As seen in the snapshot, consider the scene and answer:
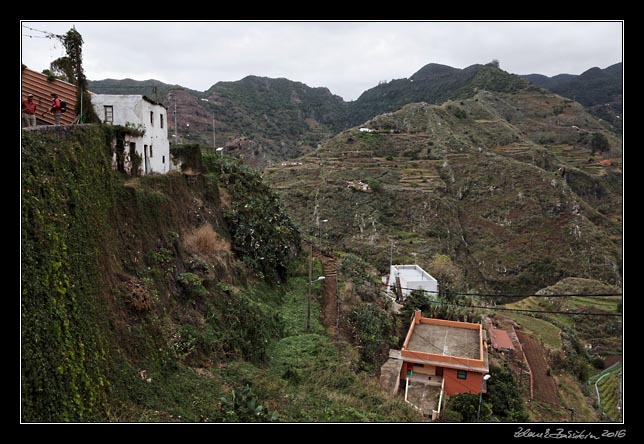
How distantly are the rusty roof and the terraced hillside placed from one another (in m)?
32.7

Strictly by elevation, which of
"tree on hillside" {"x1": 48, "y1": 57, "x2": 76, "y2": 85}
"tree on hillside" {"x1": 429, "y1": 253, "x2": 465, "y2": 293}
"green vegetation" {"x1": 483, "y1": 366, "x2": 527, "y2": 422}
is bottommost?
"green vegetation" {"x1": 483, "y1": 366, "x2": 527, "y2": 422}

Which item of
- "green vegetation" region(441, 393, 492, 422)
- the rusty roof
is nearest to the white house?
the rusty roof

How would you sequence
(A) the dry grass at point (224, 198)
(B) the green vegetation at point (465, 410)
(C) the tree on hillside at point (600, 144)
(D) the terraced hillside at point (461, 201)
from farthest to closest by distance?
(C) the tree on hillside at point (600, 144) → (D) the terraced hillside at point (461, 201) → (A) the dry grass at point (224, 198) → (B) the green vegetation at point (465, 410)

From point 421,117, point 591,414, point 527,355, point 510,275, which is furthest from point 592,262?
point 421,117

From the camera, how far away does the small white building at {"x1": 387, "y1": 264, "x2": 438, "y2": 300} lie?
101ft

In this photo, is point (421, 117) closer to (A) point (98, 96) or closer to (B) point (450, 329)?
(B) point (450, 329)

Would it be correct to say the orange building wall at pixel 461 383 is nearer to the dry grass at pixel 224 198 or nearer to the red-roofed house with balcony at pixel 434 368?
the red-roofed house with balcony at pixel 434 368

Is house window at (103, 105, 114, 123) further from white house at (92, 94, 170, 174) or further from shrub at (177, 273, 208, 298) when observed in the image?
shrub at (177, 273, 208, 298)

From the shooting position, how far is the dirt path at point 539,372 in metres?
22.6

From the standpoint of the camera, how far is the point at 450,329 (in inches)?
998

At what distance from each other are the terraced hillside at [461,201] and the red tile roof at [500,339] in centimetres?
1462

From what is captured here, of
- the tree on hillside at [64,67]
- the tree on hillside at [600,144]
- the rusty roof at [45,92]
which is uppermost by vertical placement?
the tree on hillside at [600,144]

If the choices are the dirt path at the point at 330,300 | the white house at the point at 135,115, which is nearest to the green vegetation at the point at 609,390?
the dirt path at the point at 330,300

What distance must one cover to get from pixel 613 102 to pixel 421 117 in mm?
81848
